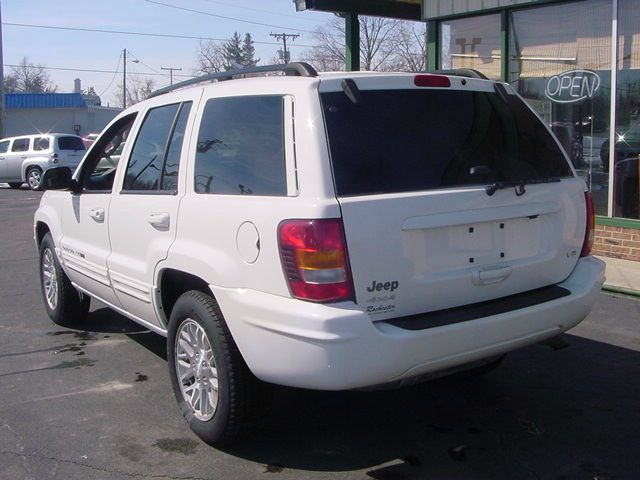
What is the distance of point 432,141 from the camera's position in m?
3.75

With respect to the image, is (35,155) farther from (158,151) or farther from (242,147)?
(242,147)

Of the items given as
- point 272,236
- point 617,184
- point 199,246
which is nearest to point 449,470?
point 272,236

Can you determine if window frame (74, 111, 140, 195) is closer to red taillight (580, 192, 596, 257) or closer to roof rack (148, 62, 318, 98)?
roof rack (148, 62, 318, 98)

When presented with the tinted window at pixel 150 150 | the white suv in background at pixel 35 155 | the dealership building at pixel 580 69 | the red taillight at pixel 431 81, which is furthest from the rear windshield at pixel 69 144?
the red taillight at pixel 431 81

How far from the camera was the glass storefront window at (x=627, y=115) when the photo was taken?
9008mm

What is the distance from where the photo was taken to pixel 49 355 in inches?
228

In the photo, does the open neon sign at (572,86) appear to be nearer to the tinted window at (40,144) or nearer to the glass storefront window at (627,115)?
the glass storefront window at (627,115)

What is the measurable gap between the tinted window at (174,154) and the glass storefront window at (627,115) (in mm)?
6542

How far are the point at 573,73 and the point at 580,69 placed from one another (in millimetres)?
115

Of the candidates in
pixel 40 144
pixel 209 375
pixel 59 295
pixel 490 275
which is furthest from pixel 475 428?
pixel 40 144

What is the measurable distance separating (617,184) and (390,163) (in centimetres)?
662

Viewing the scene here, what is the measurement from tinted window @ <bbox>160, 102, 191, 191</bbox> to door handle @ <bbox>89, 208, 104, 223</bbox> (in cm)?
89

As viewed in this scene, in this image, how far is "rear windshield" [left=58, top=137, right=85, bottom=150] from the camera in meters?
24.5

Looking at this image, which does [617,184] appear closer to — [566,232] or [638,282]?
[638,282]
